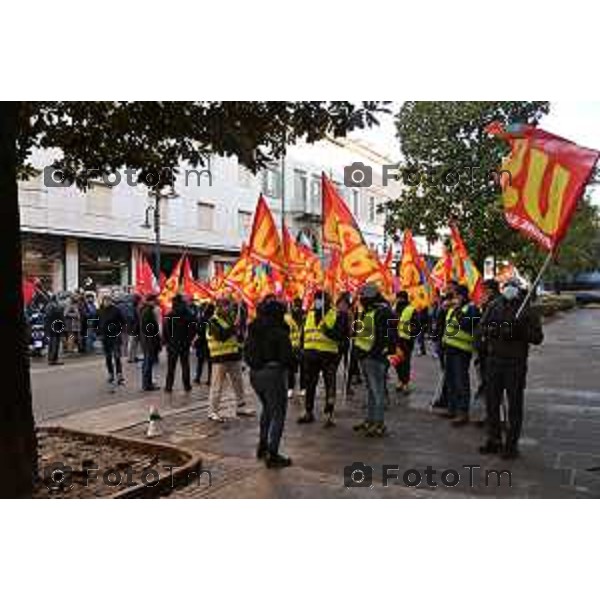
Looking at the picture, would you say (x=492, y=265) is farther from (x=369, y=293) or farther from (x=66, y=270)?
(x=369, y=293)

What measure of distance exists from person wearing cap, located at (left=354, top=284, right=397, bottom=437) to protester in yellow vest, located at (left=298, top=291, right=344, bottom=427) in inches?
21.5

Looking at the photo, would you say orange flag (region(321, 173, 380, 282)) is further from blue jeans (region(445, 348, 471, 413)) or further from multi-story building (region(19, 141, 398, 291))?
multi-story building (region(19, 141, 398, 291))

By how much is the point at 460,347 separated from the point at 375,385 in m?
1.26

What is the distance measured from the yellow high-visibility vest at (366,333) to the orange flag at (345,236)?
0.96 m

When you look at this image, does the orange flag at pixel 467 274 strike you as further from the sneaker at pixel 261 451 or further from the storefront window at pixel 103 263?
the storefront window at pixel 103 263

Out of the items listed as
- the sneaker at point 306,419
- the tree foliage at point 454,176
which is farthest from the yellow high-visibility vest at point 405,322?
the tree foliage at point 454,176

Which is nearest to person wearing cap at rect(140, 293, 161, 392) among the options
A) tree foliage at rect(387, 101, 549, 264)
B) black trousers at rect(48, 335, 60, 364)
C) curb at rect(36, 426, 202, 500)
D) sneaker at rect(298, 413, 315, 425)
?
curb at rect(36, 426, 202, 500)

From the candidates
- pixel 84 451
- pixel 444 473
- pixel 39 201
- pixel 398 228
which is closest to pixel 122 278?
pixel 39 201

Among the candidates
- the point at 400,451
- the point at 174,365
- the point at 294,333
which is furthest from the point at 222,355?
the point at 400,451

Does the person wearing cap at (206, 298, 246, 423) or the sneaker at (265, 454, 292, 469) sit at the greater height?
the person wearing cap at (206, 298, 246, 423)

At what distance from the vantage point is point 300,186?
62.8ft

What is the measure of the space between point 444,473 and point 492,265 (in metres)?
15.6

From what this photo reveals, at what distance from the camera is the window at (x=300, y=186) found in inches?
696

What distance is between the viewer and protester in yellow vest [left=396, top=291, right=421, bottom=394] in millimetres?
9805
